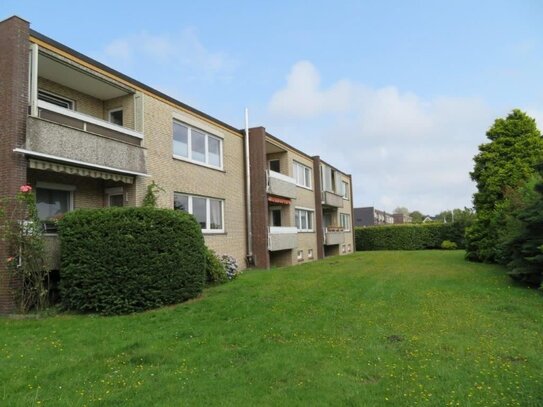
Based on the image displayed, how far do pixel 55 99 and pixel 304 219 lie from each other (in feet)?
61.7

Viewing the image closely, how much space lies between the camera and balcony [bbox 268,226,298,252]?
71.6ft

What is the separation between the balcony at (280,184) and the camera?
2233cm

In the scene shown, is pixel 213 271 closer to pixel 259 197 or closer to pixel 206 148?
pixel 206 148

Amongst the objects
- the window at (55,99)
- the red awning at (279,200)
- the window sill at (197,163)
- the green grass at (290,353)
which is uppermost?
the window at (55,99)

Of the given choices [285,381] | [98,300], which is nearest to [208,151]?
[98,300]

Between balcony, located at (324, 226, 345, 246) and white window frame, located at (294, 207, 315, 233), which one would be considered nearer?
white window frame, located at (294, 207, 315, 233)

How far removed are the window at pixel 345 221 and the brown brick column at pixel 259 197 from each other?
18362 mm

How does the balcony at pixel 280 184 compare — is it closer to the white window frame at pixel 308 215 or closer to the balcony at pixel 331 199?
the white window frame at pixel 308 215

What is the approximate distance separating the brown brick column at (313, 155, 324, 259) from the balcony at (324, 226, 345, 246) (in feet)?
3.47

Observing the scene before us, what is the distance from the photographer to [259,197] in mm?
21625

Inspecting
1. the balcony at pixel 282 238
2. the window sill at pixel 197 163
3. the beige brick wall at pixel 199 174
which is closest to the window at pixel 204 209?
the beige brick wall at pixel 199 174

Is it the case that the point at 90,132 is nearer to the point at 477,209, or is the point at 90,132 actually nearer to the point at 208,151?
the point at 208,151

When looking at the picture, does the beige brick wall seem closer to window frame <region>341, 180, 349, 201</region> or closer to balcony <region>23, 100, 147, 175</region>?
balcony <region>23, 100, 147, 175</region>

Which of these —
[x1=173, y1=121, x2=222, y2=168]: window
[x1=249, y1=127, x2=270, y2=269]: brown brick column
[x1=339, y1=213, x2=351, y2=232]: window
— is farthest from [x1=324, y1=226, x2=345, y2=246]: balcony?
[x1=173, y1=121, x2=222, y2=168]: window
